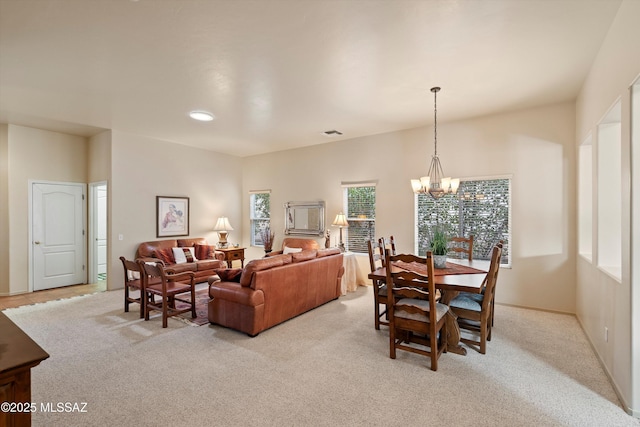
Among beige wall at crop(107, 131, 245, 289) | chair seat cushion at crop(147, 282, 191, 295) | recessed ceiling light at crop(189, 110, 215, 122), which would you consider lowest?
chair seat cushion at crop(147, 282, 191, 295)

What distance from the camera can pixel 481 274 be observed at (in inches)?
133

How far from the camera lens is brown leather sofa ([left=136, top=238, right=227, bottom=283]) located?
5.84m

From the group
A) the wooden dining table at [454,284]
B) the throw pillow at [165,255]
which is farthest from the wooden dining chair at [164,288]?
the wooden dining table at [454,284]

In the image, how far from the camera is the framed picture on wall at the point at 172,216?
6.45 meters

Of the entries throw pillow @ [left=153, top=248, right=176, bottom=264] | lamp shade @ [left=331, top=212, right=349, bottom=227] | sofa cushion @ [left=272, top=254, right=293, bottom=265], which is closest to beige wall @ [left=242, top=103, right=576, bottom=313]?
lamp shade @ [left=331, top=212, right=349, bottom=227]

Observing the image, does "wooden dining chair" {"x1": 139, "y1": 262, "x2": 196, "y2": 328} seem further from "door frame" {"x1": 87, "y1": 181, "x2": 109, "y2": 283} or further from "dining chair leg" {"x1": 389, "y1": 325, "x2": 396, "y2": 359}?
"door frame" {"x1": 87, "y1": 181, "x2": 109, "y2": 283}

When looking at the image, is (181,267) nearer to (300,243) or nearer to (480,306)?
(300,243)

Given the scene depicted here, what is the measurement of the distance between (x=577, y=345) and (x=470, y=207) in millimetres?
2344

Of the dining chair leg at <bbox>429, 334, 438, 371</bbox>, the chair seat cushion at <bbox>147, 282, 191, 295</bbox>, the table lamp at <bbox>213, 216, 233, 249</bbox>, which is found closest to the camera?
the dining chair leg at <bbox>429, 334, 438, 371</bbox>

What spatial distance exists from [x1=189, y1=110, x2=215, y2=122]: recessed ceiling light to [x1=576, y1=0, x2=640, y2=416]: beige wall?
4.71 m

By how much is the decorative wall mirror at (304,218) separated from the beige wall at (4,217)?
16.6 ft

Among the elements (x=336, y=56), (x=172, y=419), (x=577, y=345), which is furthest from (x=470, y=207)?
(x=172, y=419)

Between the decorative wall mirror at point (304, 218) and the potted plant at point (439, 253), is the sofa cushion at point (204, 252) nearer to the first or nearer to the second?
the decorative wall mirror at point (304, 218)

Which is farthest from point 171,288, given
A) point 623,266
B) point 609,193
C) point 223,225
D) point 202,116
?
point 609,193
